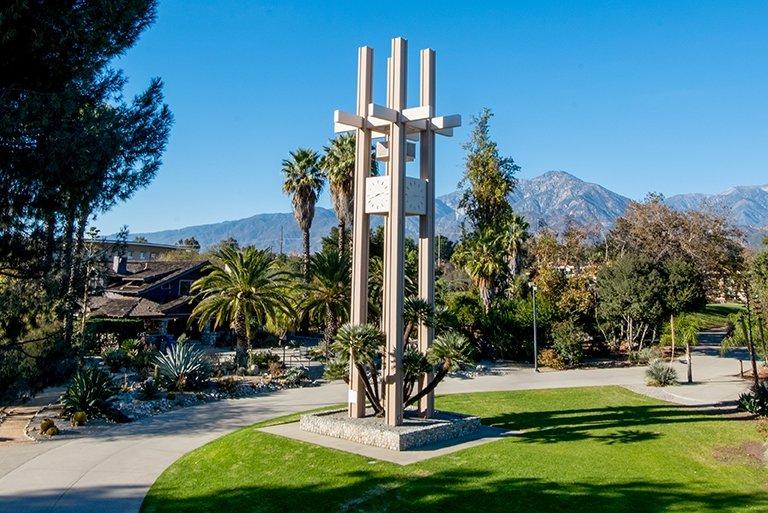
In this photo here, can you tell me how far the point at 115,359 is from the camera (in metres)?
A: 28.2

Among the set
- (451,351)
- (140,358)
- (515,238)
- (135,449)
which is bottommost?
(135,449)

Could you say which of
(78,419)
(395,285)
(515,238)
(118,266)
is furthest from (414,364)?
(118,266)

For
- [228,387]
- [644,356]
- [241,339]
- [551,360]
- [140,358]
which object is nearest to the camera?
[228,387]

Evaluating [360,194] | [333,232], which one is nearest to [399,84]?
[360,194]

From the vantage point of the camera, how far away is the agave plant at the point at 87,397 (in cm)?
1800

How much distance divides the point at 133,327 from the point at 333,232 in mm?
23402

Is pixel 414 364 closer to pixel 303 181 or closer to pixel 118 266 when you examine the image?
pixel 303 181

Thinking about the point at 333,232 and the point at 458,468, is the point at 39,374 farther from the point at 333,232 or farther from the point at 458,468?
the point at 333,232

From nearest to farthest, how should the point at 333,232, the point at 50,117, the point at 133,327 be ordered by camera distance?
the point at 50,117 < the point at 133,327 < the point at 333,232

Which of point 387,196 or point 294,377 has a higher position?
→ point 387,196

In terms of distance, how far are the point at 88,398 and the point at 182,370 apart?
4.94 meters

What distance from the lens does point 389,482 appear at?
39.1ft

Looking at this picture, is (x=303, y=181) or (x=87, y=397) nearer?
(x=87, y=397)

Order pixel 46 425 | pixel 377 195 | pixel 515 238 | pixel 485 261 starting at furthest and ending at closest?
1. pixel 515 238
2. pixel 485 261
3. pixel 46 425
4. pixel 377 195
